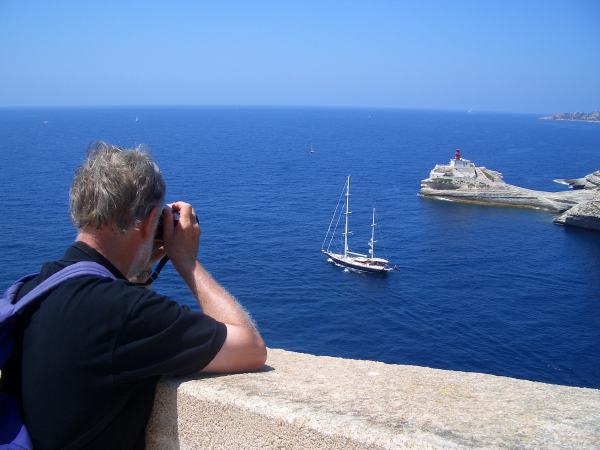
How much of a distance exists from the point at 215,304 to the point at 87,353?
60cm

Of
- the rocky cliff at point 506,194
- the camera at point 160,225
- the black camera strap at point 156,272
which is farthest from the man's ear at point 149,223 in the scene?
the rocky cliff at point 506,194

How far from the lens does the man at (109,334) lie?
1.82 meters

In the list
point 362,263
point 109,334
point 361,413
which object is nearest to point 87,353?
point 109,334

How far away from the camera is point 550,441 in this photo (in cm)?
185

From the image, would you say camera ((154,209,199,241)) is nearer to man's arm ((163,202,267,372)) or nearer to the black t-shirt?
man's arm ((163,202,267,372))

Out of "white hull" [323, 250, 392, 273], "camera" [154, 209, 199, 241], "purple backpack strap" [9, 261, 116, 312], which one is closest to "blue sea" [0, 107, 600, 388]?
"white hull" [323, 250, 392, 273]

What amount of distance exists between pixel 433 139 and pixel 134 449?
156692mm

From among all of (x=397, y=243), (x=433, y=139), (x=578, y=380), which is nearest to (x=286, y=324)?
(x=578, y=380)

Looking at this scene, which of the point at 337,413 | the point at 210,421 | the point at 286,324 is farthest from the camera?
the point at 286,324

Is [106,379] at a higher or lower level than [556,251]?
higher

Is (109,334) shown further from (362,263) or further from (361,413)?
(362,263)

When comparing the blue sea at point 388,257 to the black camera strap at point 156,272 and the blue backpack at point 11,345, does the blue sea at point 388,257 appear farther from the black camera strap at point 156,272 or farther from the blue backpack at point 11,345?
the blue backpack at point 11,345

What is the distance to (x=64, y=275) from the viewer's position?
1918 millimetres

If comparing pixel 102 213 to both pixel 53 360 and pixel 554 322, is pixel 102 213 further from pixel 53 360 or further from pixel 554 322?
pixel 554 322
